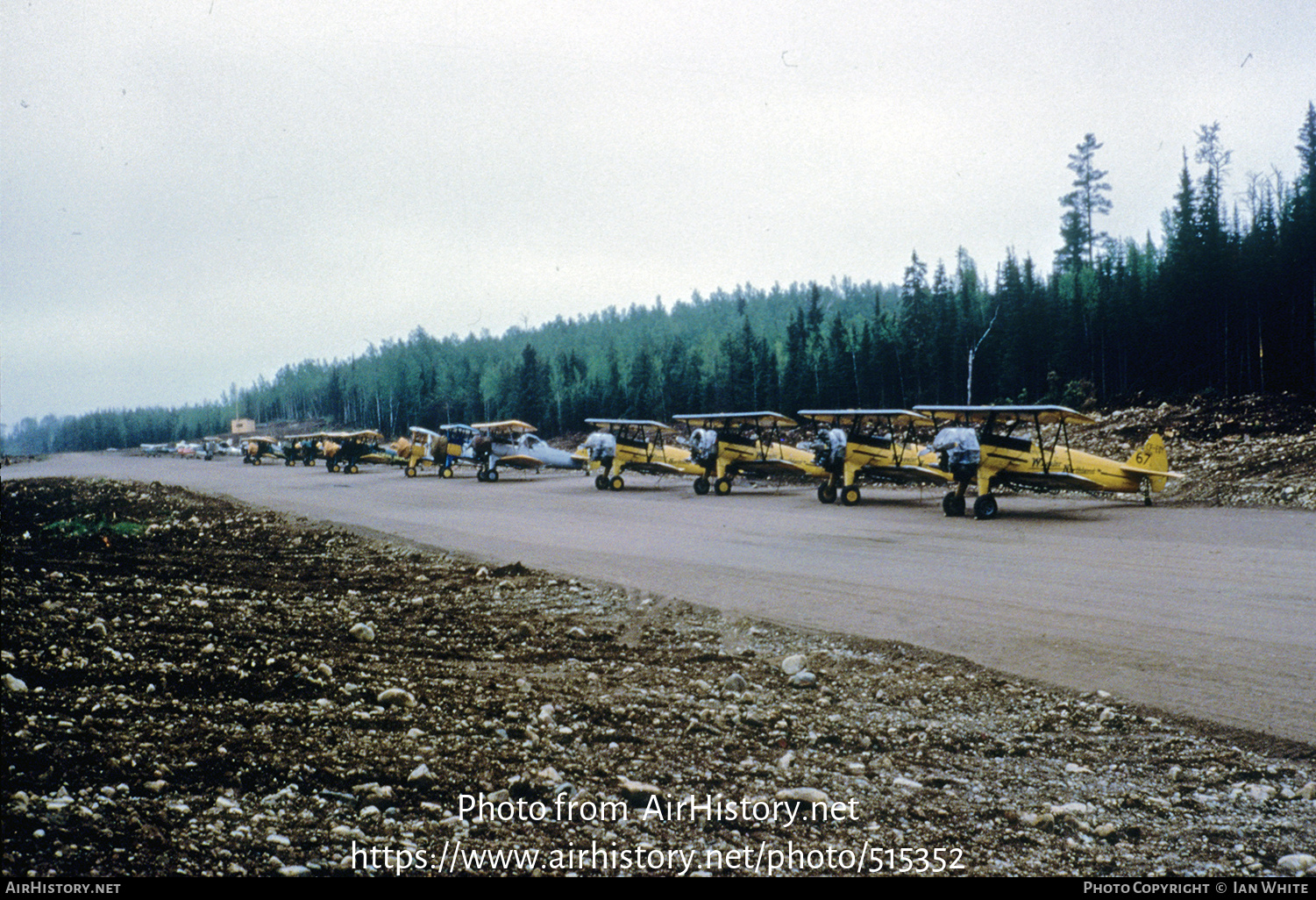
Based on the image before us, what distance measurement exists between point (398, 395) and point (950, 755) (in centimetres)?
13069

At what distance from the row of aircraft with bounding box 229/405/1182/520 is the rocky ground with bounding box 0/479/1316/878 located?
13.4m

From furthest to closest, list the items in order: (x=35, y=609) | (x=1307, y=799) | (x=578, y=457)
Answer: (x=578, y=457)
(x=35, y=609)
(x=1307, y=799)

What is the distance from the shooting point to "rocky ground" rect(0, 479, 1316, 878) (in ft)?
8.78

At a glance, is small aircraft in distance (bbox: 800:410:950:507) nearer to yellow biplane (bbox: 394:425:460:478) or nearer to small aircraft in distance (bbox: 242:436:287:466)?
yellow biplane (bbox: 394:425:460:478)

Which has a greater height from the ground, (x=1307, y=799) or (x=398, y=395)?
(x=398, y=395)

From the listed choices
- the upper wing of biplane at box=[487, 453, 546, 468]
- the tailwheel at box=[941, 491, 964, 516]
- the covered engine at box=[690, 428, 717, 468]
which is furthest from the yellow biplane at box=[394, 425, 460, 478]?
the tailwheel at box=[941, 491, 964, 516]

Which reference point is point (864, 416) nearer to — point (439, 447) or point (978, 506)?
point (978, 506)

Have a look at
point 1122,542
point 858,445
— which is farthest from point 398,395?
point 1122,542

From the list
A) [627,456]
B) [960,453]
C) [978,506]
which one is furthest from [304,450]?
[978,506]

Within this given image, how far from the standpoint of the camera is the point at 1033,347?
5397 centimetres

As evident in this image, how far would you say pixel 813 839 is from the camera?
2918 millimetres

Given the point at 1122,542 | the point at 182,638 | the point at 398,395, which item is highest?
the point at 398,395
